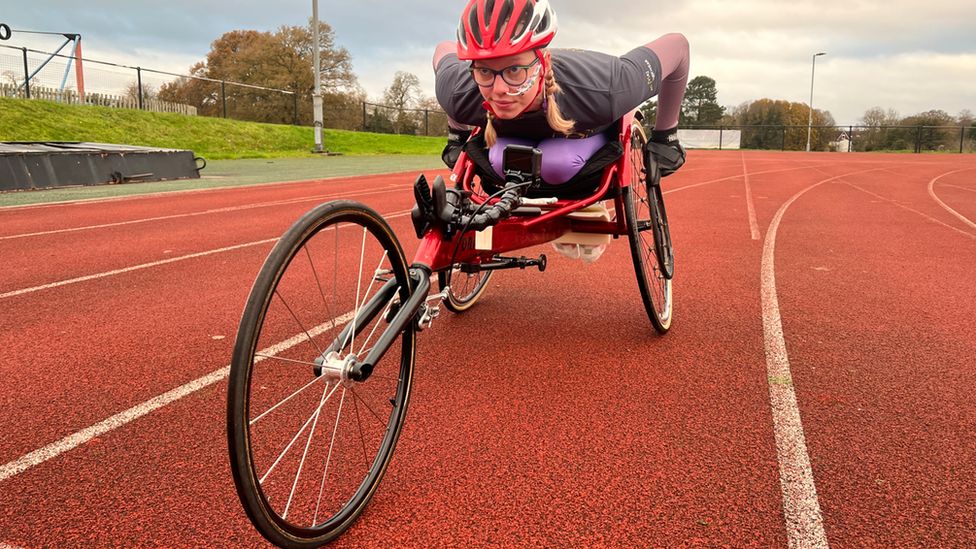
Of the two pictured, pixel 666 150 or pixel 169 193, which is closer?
pixel 666 150

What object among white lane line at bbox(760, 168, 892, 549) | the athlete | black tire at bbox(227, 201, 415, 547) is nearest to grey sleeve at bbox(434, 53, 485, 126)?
the athlete

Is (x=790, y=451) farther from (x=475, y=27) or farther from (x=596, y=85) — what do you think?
(x=475, y=27)

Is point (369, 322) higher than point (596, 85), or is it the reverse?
point (596, 85)

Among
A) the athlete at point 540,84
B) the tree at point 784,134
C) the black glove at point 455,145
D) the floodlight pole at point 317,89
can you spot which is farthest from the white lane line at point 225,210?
the tree at point 784,134

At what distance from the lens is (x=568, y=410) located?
3.03 m

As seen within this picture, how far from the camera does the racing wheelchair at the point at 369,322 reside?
1771 millimetres

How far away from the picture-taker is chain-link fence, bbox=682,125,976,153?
48.5m

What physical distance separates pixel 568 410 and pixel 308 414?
3.62 ft

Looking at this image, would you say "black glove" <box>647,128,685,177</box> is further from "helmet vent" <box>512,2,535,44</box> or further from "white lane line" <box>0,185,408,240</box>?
"white lane line" <box>0,185,408,240</box>

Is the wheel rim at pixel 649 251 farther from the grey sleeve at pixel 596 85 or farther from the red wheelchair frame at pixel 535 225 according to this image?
the grey sleeve at pixel 596 85

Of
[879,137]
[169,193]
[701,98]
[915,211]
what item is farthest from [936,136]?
[169,193]

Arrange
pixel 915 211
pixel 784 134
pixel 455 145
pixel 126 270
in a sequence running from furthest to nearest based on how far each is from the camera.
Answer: pixel 784 134, pixel 915 211, pixel 126 270, pixel 455 145

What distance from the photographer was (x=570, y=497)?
2.32 metres

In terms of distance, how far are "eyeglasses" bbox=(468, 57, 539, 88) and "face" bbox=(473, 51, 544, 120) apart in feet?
0.04
